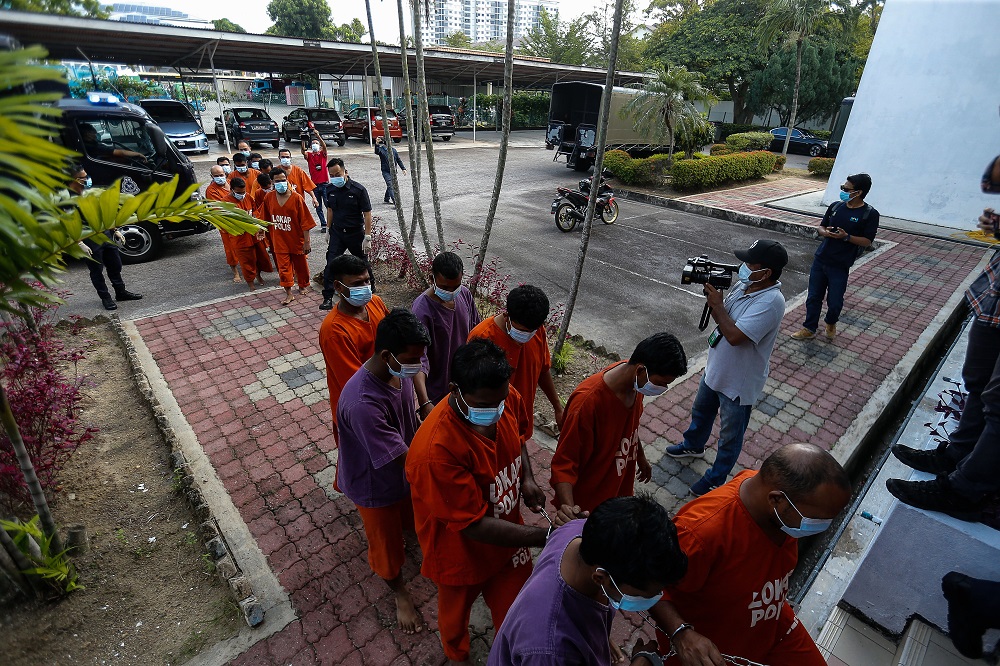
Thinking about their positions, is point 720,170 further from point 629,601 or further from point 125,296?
point 629,601

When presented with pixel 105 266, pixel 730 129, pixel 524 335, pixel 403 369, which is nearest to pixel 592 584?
pixel 403 369

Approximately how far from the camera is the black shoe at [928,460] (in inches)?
129

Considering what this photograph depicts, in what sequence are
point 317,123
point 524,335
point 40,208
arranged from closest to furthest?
point 40,208
point 524,335
point 317,123

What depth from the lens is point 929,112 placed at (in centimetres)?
1119

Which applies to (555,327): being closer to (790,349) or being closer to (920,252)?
(790,349)

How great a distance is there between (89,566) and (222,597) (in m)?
0.88

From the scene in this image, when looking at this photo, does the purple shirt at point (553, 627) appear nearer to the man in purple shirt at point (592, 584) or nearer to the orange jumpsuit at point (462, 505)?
the man in purple shirt at point (592, 584)

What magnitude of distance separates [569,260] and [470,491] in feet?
24.6

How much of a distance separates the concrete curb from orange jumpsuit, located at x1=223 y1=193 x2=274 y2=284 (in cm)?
261

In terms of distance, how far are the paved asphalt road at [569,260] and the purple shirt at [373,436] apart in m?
3.90

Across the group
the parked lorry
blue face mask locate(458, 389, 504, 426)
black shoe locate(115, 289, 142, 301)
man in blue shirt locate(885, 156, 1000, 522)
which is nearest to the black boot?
black shoe locate(115, 289, 142, 301)

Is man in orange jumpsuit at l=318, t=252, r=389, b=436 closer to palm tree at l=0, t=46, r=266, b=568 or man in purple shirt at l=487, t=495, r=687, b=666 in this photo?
palm tree at l=0, t=46, r=266, b=568

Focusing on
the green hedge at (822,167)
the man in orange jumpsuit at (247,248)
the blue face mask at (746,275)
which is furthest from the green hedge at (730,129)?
the blue face mask at (746,275)

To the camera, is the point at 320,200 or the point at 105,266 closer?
the point at 105,266
